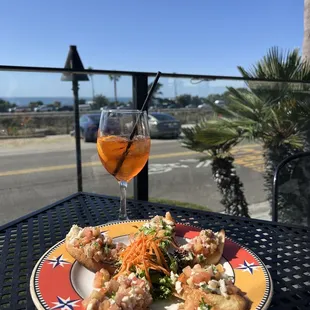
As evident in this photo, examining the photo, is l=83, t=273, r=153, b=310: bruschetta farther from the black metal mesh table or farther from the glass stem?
Result: the glass stem

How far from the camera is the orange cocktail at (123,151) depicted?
0.95 meters

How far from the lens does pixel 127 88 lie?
2.08 meters

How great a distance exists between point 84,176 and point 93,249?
2.30 m

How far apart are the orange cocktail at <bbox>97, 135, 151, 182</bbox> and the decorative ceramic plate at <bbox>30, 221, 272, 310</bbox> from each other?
30 cm

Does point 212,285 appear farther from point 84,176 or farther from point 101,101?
point 101,101

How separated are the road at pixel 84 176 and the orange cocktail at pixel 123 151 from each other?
1524 millimetres

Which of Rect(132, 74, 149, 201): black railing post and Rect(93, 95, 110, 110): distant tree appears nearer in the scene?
Rect(132, 74, 149, 201): black railing post

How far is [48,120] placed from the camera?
11.2 feet

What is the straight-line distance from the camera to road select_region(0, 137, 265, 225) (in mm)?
2853

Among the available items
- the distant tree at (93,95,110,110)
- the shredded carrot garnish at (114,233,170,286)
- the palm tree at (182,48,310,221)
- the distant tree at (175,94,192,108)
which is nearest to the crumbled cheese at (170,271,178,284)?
the shredded carrot garnish at (114,233,170,286)

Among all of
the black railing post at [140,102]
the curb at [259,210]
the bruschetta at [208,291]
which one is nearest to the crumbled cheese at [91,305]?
the bruschetta at [208,291]

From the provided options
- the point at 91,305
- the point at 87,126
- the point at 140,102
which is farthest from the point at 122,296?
the point at 87,126

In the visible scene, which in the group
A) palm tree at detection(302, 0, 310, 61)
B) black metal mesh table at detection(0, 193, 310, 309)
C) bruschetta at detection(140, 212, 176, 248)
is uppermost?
palm tree at detection(302, 0, 310, 61)

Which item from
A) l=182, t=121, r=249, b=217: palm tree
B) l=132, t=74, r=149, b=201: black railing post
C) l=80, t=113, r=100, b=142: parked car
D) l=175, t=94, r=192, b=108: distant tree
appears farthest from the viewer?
l=182, t=121, r=249, b=217: palm tree
